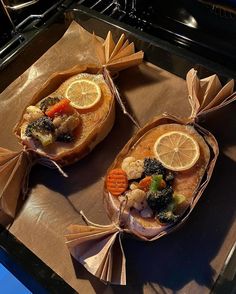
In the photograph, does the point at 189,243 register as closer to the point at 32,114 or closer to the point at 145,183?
the point at 145,183

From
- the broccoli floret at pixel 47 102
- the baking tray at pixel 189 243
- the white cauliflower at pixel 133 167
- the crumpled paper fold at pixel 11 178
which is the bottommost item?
the baking tray at pixel 189 243

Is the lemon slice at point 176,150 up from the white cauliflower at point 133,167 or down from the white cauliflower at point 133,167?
down

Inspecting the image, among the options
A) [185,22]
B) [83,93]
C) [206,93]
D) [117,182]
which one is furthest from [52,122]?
[185,22]

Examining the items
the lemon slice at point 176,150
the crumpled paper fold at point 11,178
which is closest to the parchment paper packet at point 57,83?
the crumpled paper fold at point 11,178

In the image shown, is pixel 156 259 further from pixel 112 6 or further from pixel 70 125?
pixel 112 6

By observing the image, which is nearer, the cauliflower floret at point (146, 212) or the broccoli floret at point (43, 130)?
the cauliflower floret at point (146, 212)

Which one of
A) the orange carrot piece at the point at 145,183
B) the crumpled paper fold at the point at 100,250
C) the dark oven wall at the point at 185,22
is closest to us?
the crumpled paper fold at the point at 100,250

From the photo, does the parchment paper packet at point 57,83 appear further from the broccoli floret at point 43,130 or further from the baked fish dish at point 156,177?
the baked fish dish at point 156,177
